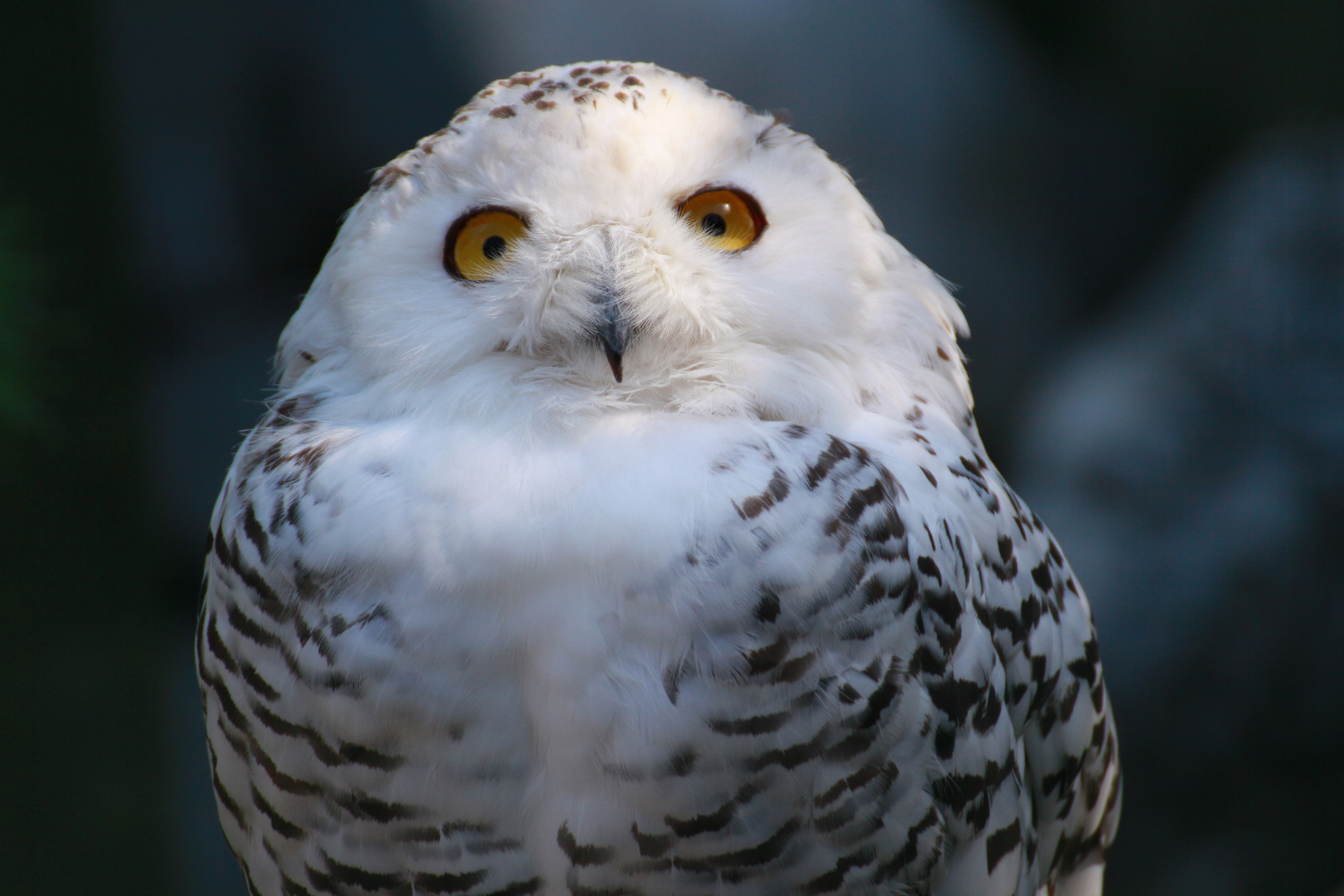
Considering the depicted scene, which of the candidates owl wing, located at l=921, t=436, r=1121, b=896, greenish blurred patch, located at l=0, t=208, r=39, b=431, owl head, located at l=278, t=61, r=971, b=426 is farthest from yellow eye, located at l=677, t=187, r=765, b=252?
greenish blurred patch, located at l=0, t=208, r=39, b=431

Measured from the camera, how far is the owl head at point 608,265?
82 centimetres

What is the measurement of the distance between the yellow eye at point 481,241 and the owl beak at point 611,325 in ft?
0.33

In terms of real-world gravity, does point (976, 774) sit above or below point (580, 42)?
below

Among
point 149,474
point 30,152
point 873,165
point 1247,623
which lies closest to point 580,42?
point 873,165

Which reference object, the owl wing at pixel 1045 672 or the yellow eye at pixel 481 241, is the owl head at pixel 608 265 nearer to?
the yellow eye at pixel 481 241

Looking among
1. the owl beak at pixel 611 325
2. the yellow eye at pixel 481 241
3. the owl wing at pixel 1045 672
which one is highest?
the yellow eye at pixel 481 241

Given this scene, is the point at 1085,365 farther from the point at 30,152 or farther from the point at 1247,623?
the point at 30,152

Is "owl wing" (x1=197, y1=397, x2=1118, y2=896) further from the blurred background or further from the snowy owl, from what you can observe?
the blurred background

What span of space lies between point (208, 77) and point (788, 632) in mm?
1968

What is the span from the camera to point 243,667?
830 mm

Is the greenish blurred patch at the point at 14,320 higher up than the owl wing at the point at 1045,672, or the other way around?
the greenish blurred patch at the point at 14,320

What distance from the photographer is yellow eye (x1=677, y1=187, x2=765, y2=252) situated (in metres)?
0.85

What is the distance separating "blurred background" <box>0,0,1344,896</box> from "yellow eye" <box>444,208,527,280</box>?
1.14m

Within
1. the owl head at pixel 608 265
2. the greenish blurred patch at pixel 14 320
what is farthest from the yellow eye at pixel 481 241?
the greenish blurred patch at pixel 14 320
